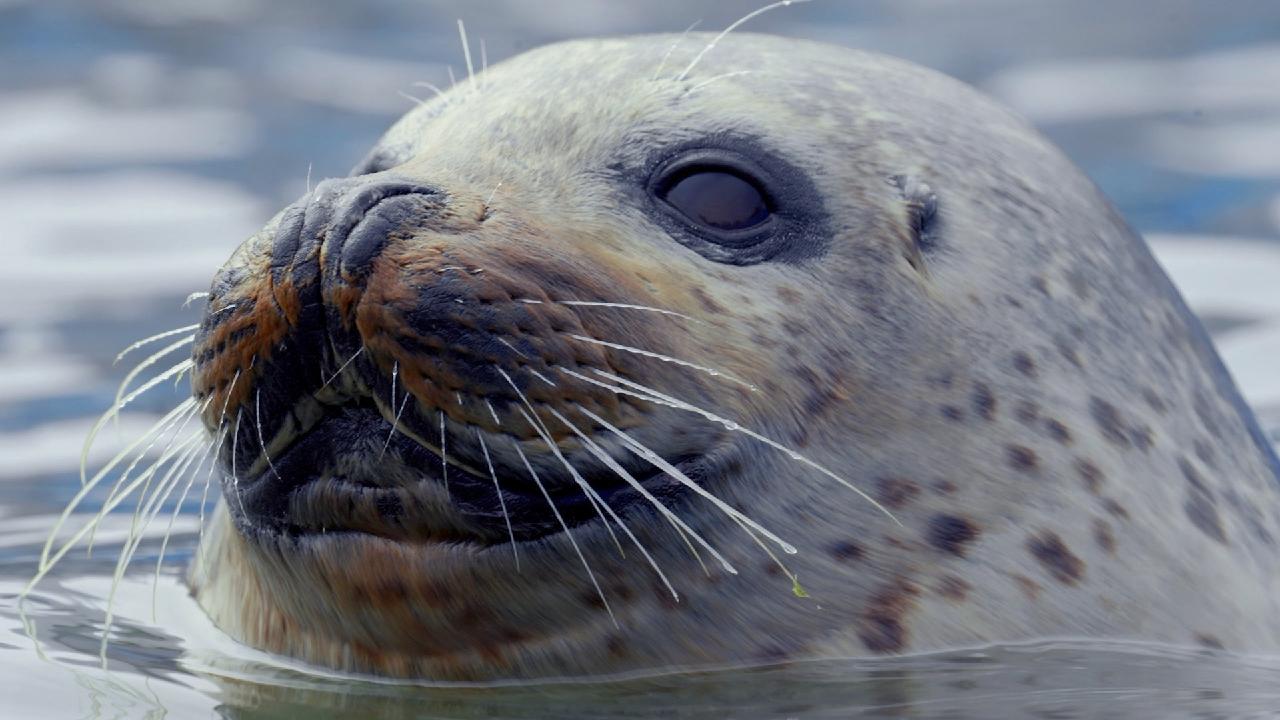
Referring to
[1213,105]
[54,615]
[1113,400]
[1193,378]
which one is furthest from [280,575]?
[1213,105]

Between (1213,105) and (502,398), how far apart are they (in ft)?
23.9

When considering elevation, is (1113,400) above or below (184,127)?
below

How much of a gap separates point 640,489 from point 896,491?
1.78 ft

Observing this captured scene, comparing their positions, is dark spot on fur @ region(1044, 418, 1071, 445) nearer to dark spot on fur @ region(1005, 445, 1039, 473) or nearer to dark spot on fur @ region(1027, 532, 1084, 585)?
dark spot on fur @ region(1005, 445, 1039, 473)

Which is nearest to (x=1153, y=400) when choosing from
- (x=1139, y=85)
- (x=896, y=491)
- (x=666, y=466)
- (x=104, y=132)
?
(x=896, y=491)

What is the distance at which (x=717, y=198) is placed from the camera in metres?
3.92

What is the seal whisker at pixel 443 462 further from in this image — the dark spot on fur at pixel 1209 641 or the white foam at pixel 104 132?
the white foam at pixel 104 132

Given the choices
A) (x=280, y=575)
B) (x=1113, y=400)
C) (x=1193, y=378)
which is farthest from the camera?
(x=1193, y=378)

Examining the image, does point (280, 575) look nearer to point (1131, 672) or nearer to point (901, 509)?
point (901, 509)

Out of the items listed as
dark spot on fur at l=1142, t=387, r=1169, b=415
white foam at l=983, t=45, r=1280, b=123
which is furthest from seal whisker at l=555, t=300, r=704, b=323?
white foam at l=983, t=45, r=1280, b=123

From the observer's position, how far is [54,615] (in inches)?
174

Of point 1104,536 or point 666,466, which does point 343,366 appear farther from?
point 1104,536

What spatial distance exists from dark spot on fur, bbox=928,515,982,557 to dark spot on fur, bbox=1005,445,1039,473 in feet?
0.47

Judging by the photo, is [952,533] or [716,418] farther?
[952,533]
